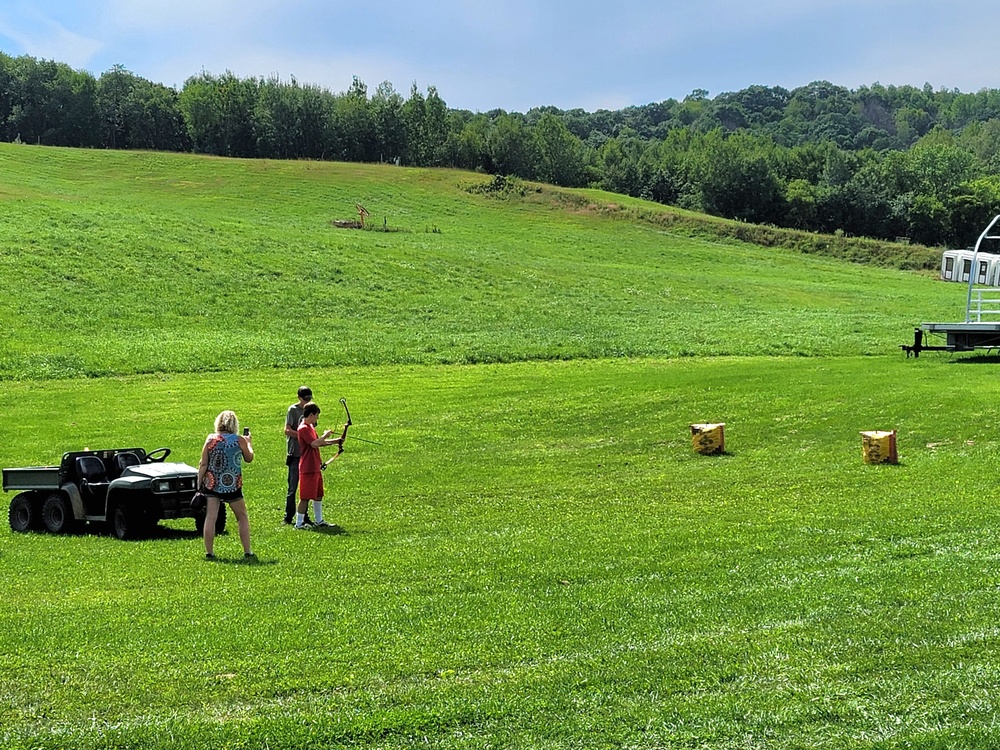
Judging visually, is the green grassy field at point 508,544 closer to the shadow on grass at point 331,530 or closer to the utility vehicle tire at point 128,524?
the shadow on grass at point 331,530

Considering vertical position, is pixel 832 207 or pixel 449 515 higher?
pixel 832 207

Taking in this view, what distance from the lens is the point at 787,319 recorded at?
53.8 m

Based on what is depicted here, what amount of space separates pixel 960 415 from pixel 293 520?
50.3ft

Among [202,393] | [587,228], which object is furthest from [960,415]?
[587,228]

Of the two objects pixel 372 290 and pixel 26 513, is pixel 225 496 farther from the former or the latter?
pixel 372 290

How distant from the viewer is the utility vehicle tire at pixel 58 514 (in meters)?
15.8

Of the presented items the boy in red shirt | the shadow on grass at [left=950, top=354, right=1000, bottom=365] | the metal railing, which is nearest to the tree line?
the metal railing

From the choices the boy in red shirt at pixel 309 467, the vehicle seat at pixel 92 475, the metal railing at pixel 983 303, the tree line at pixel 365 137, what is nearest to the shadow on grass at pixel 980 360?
the metal railing at pixel 983 303

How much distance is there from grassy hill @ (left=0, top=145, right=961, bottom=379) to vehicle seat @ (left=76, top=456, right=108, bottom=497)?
2127cm

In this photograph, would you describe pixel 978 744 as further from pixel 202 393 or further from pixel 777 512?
pixel 202 393

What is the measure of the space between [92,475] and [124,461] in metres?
0.59

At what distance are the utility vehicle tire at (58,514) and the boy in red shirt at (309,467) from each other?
3.60m

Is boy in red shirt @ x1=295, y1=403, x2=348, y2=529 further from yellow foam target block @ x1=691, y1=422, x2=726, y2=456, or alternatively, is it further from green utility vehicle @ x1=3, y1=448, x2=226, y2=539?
yellow foam target block @ x1=691, y1=422, x2=726, y2=456

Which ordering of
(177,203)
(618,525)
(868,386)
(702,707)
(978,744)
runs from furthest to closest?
(177,203) → (868,386) → (618,525) → (702,707) → (978,744)
